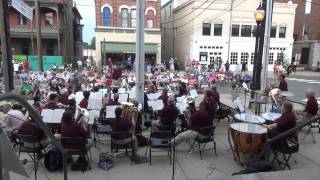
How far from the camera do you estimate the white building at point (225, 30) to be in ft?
116

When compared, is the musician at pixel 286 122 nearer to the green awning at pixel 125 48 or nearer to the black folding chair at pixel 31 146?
the black folding chair at pixel 31 146

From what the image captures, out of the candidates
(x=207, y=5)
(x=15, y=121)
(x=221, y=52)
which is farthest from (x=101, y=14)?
(x=15, y=121)

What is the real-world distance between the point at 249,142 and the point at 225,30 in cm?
3160

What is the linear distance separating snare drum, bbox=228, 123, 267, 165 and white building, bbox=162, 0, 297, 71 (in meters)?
29.1

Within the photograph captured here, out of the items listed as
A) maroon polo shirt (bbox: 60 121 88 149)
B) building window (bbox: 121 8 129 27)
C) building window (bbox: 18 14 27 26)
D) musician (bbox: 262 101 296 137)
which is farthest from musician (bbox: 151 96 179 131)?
building window (bbox: 18 14 27 26)

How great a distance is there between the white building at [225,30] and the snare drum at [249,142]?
29065 millimetres

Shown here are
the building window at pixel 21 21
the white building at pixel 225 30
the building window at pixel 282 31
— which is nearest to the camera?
the building window at pixel 21 21

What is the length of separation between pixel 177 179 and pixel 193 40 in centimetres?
3057

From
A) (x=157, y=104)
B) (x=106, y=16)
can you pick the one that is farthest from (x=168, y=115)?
(x=106, y=16)

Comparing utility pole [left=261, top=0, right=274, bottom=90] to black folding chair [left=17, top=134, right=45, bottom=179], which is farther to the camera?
utility pole [left=261, top=0, right=274, bottom=90]

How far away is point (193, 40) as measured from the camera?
116 feet

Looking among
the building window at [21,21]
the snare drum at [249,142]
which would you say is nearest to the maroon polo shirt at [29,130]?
the snare drum at [249,142]

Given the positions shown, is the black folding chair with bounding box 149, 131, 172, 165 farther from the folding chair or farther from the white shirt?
the white shirt

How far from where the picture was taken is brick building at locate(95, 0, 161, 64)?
34344 mm
